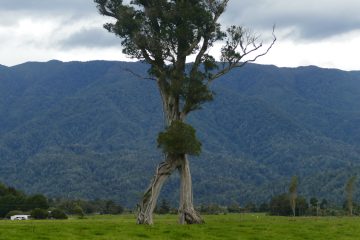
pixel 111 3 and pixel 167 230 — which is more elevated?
pixel 111 3

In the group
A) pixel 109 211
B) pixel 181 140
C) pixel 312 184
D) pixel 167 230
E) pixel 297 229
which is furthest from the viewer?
pixel 312 184

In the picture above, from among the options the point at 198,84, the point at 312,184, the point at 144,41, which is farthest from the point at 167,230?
the point at 312,184

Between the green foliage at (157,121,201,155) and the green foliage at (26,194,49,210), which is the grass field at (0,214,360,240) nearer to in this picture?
the green foliage at (157,121,201,155)

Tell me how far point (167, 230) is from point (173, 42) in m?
17.3

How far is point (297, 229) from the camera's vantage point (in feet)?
131

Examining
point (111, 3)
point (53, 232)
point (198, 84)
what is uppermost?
point (111, 3)

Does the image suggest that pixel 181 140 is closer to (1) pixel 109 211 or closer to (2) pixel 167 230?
(2) pixel 167 230

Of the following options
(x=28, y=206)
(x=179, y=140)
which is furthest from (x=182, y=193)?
(x=28, y=206)

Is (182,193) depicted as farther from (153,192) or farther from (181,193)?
(153,192)

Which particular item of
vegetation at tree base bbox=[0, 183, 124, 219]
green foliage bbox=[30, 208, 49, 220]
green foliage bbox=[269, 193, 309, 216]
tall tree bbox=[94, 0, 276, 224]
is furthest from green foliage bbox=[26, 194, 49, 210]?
tall tree bbox=[94, 0, 276, 224]

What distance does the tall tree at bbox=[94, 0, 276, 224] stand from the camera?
154 feet

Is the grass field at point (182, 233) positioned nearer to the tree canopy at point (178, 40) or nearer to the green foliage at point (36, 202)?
the tree canopy at point (178, 40)

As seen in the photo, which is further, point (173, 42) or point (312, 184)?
point (312, 184)

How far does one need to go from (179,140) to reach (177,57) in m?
7.49
